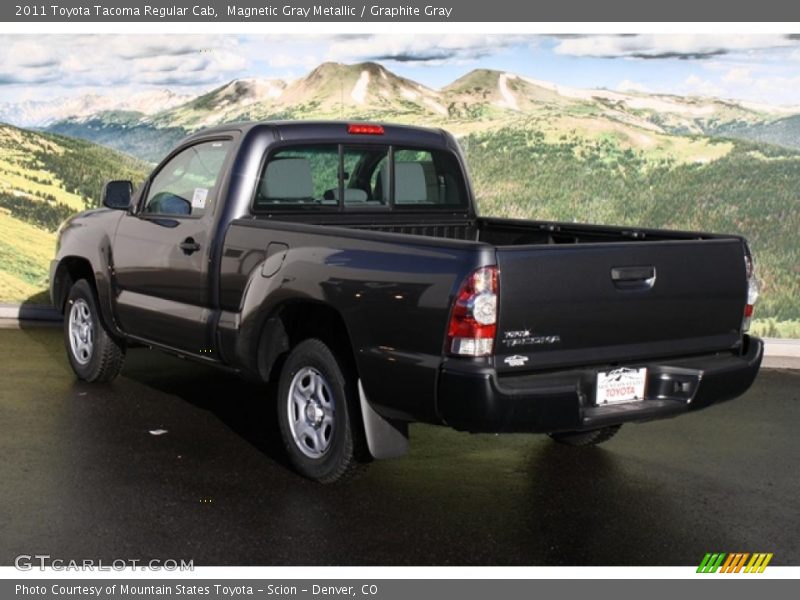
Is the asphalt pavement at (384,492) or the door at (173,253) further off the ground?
the door at (173,253)

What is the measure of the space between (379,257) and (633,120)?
8.71m

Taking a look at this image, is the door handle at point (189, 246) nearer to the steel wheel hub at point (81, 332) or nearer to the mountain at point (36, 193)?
the steel wheel hub at point (81, 332)

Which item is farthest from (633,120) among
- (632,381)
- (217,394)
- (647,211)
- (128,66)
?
(632,381)

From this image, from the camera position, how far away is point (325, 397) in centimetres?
588

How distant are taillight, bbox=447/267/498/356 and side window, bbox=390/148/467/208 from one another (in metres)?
2.57

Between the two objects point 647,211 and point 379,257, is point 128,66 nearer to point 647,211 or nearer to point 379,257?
point 647,211

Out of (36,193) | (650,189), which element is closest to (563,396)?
(650,189)

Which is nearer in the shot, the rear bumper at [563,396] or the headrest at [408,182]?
the rear bumper at [563,396]

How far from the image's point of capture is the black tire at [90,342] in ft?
27.0

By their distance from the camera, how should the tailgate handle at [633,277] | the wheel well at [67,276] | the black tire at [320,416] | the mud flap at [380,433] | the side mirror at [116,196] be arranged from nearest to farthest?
the tailgate handle at [633,277] → the mud flap at [380,433] → the black tire at [320,416] → the side mirror at [116,196] → the wheel well at [67,276]

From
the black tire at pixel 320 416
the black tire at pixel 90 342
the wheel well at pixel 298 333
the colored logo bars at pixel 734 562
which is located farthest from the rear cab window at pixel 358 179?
the colored logo bars at pixel 734 562

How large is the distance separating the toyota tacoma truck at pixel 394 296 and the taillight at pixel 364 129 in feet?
0.07

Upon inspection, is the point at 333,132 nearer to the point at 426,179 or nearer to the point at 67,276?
the point at 426,179

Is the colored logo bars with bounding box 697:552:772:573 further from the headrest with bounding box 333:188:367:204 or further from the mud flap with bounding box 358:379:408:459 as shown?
the headrest with bounding box 333:188:367:204
